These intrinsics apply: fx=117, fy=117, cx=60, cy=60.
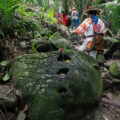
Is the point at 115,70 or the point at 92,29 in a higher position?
the point at 92,29

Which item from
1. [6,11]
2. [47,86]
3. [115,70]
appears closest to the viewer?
[47,86]

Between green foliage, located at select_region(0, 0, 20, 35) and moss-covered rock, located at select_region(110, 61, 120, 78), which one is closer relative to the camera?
green foliage, located at select_region(0, 0, 20, 35)

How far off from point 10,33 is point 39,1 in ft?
13.9

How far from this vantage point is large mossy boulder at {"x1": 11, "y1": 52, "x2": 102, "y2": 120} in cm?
153

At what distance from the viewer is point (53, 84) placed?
166 centimetres

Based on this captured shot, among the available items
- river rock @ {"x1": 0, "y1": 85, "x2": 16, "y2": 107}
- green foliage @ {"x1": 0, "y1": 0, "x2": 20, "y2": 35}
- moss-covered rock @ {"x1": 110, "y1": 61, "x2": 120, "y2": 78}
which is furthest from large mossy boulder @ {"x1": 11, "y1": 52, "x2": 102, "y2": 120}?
moss-covered rock @ {"x1": 110, "y1": 61, "x2": 120, "y2": 78}

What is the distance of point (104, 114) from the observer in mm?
2283

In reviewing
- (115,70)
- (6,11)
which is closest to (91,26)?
(115,70)

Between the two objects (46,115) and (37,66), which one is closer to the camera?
(46,115)

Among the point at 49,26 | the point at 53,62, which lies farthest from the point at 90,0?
the point at 53,62

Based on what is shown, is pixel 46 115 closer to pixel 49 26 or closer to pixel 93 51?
pixel 93 51

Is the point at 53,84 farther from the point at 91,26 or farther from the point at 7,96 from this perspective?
the point at 91,26

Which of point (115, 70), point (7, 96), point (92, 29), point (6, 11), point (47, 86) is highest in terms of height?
point (6, 11)

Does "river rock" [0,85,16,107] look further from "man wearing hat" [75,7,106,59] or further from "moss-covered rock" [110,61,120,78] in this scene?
"moss-covered rock" [110,61,120,78]
